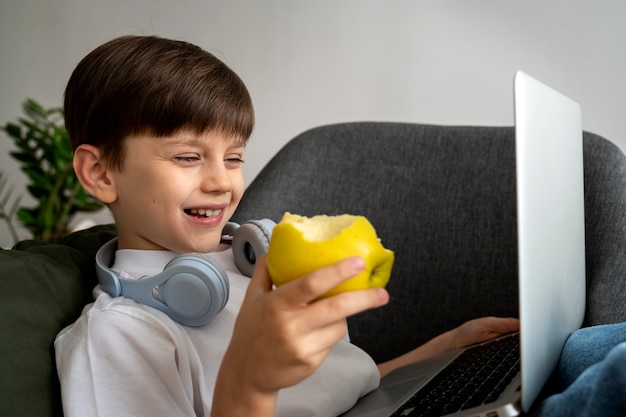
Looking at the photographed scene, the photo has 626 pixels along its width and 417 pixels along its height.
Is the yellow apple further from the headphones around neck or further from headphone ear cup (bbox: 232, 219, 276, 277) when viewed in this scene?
headphone ear cup (bbox: 232, 219, 276, 277)

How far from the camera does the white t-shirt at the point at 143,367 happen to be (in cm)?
90

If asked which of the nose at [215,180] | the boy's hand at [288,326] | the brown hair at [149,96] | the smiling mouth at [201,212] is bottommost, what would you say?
the boy's hand at [288,326]

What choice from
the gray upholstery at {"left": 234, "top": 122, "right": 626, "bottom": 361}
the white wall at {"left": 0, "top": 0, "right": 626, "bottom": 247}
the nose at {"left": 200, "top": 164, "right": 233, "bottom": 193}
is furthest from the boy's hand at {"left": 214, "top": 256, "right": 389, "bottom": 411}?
the white wall at {"left": 0, "top": 0, "right": 626, "bottom": 247}

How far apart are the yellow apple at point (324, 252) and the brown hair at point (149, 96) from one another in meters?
0.40

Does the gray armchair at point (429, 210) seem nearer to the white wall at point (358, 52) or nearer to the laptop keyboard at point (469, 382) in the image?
the laptop keyboard at point (469, 382)

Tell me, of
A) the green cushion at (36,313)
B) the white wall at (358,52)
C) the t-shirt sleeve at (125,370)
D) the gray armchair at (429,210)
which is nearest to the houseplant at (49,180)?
the white wall at (358,52)

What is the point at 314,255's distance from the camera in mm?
671

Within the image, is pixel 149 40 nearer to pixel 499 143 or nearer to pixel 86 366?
pixel 86 366

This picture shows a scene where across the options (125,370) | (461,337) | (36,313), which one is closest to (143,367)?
(125,370)

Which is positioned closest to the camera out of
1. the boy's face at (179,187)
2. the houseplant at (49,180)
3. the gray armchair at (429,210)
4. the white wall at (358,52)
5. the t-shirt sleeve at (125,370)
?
the t-shirt sleeve at (125,370)

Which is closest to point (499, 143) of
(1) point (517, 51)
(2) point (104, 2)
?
(1) point (517, 51)

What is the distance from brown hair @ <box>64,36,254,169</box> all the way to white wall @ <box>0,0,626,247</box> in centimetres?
174

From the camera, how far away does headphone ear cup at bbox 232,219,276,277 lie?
1124 millimetres

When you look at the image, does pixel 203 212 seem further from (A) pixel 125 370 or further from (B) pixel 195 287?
(A) pixel 125 370
